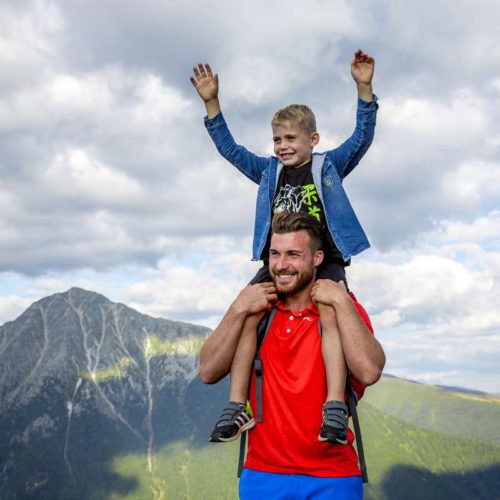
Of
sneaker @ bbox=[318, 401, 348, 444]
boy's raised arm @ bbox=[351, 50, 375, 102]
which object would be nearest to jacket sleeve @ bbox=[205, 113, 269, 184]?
boy's raised arm @ bbox=[351, 50, 375, 102]

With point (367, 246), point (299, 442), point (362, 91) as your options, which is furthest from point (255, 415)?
point (362, 91)

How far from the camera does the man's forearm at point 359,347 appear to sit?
6590 millimetres

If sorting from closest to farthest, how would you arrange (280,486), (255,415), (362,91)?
1. (280,486)
2. (255,415)
3. (362,91)

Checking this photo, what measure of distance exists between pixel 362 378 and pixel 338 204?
2495mm

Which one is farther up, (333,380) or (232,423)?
(333,380)

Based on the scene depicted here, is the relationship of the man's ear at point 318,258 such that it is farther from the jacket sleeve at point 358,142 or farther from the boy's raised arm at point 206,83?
the boy's raised arm at point 206,83

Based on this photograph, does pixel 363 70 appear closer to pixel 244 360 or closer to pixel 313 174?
pixel 313 174

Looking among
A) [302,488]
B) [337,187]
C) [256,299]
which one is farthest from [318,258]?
[302,488]

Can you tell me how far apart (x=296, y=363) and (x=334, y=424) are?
81 centimetres

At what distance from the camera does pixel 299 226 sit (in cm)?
718

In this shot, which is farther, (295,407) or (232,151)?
(232,151)

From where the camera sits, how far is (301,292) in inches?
285

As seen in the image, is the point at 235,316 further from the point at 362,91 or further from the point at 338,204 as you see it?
the point at 362,91

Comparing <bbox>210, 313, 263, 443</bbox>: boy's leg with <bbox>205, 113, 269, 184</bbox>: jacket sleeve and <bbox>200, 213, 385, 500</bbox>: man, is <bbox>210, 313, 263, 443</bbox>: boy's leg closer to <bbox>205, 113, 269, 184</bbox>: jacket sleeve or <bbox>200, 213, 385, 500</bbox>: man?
<bbox>200, 213, 385, 500</bbox>: man
